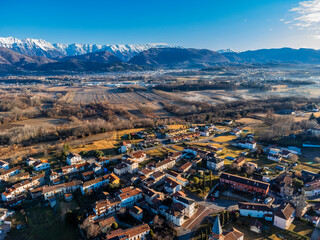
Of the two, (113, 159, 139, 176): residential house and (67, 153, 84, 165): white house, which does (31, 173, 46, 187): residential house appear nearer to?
(67, 153, 84, 165): white house

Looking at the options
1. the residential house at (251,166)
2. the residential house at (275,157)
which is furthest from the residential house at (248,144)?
the residential house at (251,166)

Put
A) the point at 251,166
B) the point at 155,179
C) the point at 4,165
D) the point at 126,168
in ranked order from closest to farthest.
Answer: the point at 155,179 → the point at 251,166 → the point at 126,168 → the point at 4,165

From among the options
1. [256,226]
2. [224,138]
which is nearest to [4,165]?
[256,226]

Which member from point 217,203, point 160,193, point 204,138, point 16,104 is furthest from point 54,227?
point 16,104

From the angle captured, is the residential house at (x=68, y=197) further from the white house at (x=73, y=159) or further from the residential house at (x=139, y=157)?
the residential house at (x=139, y=157)

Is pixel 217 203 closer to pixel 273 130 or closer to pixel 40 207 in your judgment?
pixel 40 207

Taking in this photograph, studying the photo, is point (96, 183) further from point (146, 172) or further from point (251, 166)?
point (251, 166)
